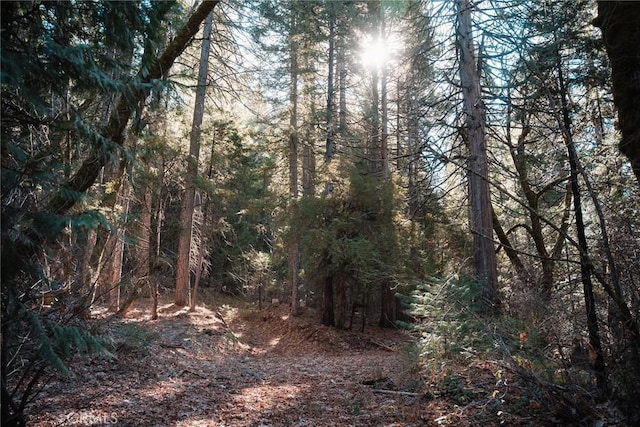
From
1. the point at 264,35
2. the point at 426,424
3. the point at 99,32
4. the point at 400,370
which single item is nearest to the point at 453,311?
the point at 400,370

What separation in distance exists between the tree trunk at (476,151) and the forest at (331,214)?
5 cm

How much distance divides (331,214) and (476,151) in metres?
6.21

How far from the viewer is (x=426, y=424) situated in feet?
14.7

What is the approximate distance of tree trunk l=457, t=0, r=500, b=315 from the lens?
27.5ft

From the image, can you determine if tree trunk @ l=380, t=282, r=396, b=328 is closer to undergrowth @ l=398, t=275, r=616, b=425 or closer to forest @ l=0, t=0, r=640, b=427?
forest @ l=0, t=0, r=640, b=427

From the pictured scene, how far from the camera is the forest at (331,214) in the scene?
11.8ft

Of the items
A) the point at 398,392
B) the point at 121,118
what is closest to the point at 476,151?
the point at 398,392

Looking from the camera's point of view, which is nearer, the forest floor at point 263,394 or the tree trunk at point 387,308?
the forest floor at point 263,394

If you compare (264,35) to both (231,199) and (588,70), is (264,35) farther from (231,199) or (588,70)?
(588,70)

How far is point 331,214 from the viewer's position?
1395 cm

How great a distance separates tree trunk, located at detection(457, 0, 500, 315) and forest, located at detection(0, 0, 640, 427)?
0.05m

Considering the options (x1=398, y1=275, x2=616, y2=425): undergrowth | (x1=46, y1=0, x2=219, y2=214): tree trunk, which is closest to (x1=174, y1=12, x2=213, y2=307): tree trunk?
(x1=46, y1=0, x2=219, y2=214): tree trunk

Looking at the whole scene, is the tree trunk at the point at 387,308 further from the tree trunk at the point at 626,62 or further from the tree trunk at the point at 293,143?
the tree trunk at the point at 626,62

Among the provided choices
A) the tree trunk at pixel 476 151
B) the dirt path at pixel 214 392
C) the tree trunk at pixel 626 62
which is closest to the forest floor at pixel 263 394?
the dirt path at pixel 214 392
